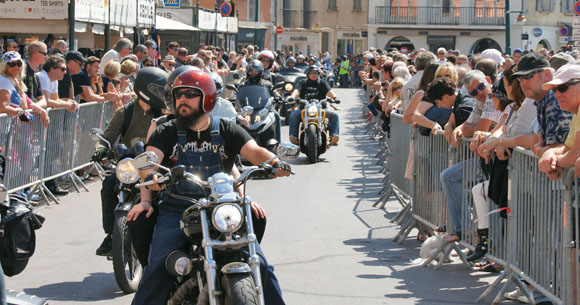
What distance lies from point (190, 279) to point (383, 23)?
2515 inches

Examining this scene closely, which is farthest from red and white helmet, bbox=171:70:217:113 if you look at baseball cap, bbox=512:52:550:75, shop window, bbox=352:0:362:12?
shop window, bbox=352:0:362:12

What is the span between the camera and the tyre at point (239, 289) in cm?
480

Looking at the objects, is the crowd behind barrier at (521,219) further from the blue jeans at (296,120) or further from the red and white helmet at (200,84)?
the blue jeans at (296,120)

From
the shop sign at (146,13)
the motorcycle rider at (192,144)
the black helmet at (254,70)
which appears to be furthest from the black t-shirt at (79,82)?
the shop sign at (146,13)

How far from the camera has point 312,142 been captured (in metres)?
17.1

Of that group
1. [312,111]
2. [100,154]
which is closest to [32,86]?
[100,154]

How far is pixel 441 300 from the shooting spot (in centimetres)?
753

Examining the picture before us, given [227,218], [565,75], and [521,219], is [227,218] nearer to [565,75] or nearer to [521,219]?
[565,75]

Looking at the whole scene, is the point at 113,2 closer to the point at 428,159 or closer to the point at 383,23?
the point at 428,159

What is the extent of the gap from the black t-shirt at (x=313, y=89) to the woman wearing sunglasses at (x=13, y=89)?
760 centimetres

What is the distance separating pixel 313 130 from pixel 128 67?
17.0 feet

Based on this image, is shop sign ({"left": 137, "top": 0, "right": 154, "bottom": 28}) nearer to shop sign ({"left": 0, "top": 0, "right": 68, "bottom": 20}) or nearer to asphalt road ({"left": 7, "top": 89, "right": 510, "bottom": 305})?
shop sign ({"left": 0, "top": 0, "right": 68, "bottom": 20})

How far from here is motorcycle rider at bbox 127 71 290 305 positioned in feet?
18.6

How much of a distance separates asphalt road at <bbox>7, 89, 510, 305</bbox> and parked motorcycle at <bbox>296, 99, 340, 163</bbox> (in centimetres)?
276
